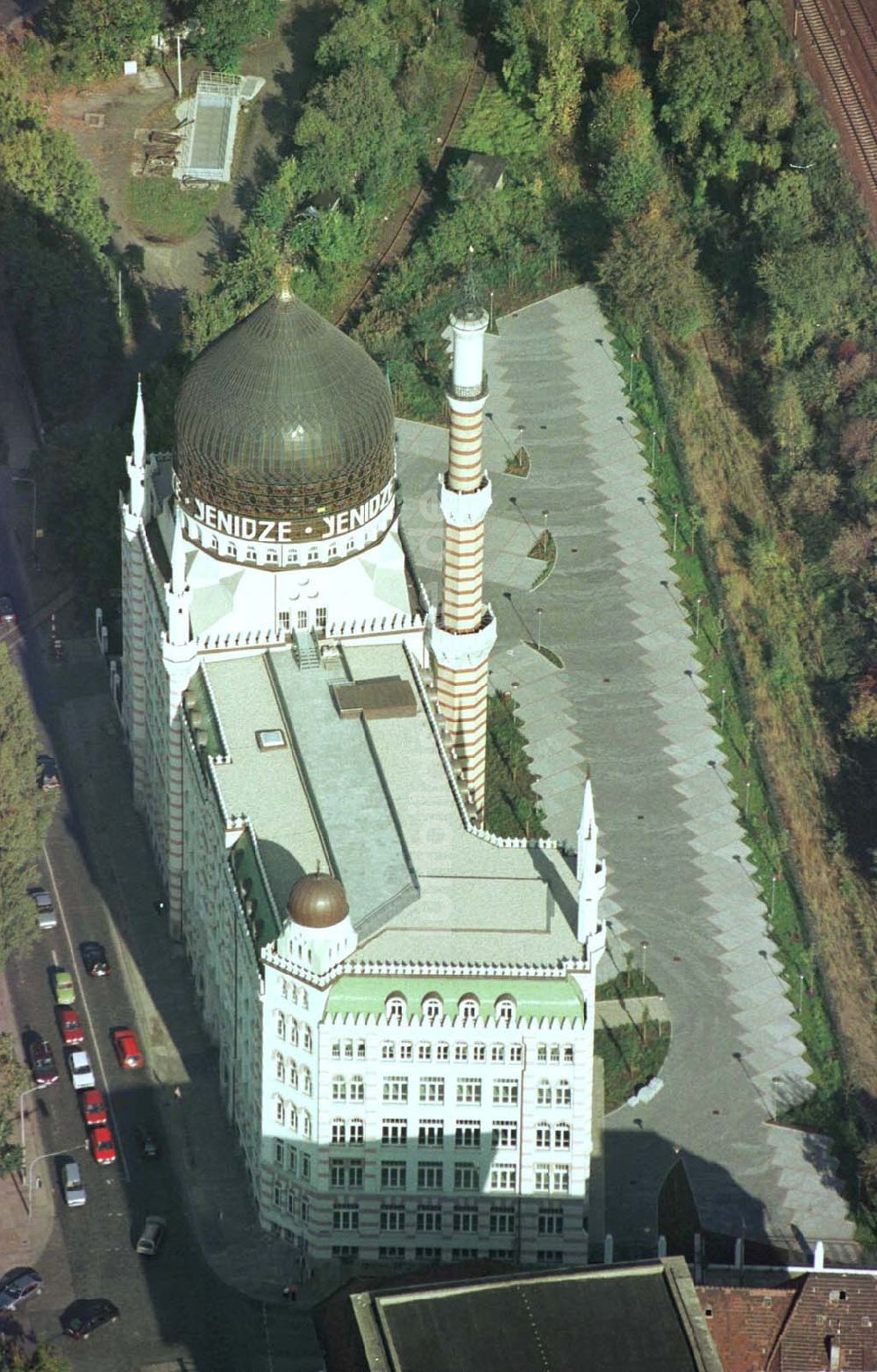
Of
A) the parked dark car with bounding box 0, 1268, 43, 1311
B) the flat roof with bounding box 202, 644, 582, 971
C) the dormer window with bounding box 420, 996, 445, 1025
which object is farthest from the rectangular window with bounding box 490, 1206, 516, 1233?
the parked dark car with bounding box 0, 1268, 43, 1311

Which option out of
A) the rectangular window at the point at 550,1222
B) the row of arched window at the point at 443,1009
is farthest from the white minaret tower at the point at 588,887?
the rectangular window at the point at 550,1222

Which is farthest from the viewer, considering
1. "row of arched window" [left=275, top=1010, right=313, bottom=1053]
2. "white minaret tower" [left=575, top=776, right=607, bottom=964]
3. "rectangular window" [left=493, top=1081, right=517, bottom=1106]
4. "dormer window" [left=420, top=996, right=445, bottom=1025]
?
Answer: "white minaret tower" [left=575, top=776, right=607, bottom=964]

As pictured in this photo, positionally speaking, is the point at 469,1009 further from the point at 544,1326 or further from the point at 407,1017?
the point at 544,1326

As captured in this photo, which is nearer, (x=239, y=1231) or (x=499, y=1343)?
(x=499, y=1343)

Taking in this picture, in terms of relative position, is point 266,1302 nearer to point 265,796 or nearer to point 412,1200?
point 412,1200

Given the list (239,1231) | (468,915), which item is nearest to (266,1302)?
(239,1231)

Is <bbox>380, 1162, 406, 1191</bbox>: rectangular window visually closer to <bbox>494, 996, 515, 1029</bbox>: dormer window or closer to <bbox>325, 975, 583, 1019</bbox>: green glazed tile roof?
<bbox>325, 975, 583, 1019</bbox>: green glazed tile roof

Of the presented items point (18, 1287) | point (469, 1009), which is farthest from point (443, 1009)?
point (18, 1287)

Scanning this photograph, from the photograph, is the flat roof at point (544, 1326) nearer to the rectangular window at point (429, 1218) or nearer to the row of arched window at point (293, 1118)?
the rectangular window at point (429, 1218)
